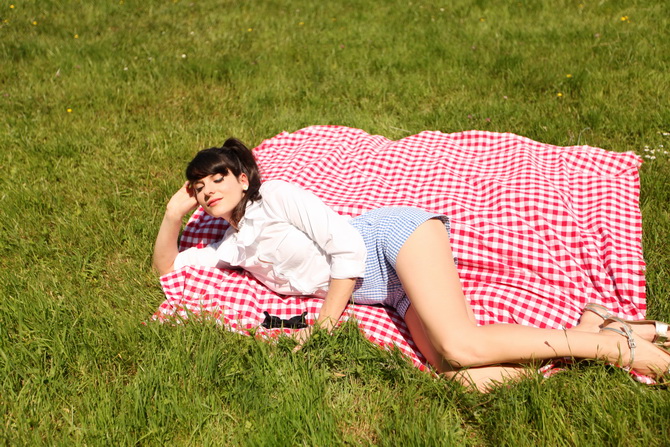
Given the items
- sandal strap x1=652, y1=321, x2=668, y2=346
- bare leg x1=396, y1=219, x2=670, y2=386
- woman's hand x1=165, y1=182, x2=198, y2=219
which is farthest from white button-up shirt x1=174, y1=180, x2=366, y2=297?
sandal strap x1=652, y1=321, x2=668, y2=346

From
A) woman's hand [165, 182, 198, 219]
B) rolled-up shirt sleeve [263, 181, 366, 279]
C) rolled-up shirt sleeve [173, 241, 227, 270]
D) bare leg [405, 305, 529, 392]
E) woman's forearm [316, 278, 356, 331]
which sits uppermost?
rolled-up shirt sleeve [263, 181, 366, 279]

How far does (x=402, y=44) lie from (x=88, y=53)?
3934 millimetres

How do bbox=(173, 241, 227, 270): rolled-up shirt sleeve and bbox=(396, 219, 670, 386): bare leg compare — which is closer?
bbox=(396, 219, 670, 386): bare leg

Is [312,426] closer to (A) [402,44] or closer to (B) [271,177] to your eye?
(B) [271,177]

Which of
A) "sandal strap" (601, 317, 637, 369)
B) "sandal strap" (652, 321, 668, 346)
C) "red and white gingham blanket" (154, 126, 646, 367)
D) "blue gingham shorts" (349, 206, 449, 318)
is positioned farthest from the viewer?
"red and white gingham blanket" (154, 126, 646, 367)

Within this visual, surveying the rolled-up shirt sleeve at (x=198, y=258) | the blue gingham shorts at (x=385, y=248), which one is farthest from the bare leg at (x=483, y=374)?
the rolled-up shirt sleeve at (x=198, y=258)

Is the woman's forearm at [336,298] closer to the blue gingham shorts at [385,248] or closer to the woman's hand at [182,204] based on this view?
the blue gingham shorts at [385,248]

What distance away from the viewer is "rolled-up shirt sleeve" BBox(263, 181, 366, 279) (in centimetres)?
303

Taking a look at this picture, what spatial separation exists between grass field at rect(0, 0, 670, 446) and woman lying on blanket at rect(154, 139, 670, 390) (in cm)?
16

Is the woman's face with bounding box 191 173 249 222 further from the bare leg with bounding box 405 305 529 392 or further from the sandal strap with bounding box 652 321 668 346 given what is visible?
the sandal strap with bounding box 652 321 668 346

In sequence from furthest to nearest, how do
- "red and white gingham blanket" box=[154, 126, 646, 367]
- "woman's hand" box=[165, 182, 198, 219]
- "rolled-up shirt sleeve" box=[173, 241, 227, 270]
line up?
1. "rolled-up shirt sleeve" box=[173, 241, 227, 270]
2. "woman's hand" box=[165, 182, 198, 219]
3. "red and white gingham blanket" box=[154, 126, 646, 367]

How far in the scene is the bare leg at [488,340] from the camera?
264cm

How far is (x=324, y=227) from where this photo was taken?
122 inches

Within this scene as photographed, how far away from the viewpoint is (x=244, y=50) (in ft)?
22.9
